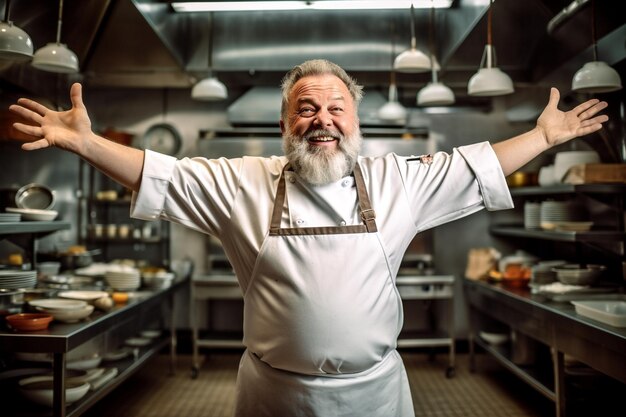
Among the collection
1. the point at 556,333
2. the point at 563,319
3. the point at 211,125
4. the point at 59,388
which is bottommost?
the point at 59,388

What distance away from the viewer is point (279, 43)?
4832 mm

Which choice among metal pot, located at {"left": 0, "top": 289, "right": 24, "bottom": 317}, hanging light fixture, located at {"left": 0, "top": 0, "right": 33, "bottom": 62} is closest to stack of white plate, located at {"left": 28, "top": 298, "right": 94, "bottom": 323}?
metal pot, located at {"left": 0, "top": 289, "right": 24, "bottom": 317}

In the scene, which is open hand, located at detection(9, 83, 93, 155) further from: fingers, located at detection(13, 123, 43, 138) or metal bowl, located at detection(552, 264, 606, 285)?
metal bowl, located at detection(552, 264, 606, 285)

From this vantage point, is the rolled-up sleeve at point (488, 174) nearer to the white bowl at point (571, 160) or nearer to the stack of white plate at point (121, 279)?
the white bowl at point (571, 160)

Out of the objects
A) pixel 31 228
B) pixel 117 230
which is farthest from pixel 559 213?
pixel 117 230

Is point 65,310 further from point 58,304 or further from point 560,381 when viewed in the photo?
point 560,381

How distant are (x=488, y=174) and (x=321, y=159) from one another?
0.53 meters

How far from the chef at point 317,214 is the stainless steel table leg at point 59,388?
1273mm

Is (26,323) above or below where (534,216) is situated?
below

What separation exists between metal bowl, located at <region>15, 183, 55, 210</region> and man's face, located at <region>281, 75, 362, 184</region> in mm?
2546

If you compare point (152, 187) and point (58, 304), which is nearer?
point (152, 187)

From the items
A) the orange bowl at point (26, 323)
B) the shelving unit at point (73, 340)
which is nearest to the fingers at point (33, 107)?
the shelving unit at point (73, 340)

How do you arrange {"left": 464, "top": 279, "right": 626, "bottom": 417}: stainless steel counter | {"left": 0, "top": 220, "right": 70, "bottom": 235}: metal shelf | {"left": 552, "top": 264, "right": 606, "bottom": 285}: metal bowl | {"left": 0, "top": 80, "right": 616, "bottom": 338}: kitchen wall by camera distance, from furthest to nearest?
{"left": 0, "top": 80, "right": 616, "bottom": 338}: kitchen wall < {"left": 552, "top": 264, "right": 606, "bottom": 285}: metal bowl < {"left": 0, "top": 220, "right": 70, "bottom": 235}: metal shelf < {"left": 464, "top": 279, "right": 626, "bottom": 417}: stainless steel counter

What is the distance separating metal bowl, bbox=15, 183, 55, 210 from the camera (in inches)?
142
